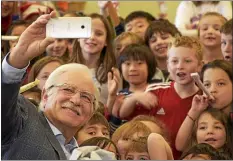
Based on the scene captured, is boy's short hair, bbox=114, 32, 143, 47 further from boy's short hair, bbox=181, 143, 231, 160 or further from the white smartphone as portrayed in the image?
the white smartphone

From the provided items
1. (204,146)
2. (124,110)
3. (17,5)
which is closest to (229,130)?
(204,146)

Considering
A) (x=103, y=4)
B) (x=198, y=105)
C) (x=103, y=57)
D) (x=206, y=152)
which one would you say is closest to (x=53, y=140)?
(x=206, y=152)

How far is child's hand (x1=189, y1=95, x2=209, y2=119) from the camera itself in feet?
6.59

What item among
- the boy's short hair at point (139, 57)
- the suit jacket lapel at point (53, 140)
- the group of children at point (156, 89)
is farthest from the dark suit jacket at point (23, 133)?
the boy's short hair at point (139, 57)

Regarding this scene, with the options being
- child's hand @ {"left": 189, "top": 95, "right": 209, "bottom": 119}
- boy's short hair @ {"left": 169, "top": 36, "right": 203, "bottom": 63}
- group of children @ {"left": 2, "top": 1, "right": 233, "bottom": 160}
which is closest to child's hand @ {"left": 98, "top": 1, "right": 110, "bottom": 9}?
group of children @ {"left": 2, "top": 1, "right": 233, "bottom": 160}

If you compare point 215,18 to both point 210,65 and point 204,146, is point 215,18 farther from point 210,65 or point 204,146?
point 204,146

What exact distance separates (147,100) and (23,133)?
797 millimetres

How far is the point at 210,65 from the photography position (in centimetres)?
218

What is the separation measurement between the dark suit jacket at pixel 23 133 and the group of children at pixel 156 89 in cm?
24

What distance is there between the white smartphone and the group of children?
403 mm

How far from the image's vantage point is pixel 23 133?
1.40 metres

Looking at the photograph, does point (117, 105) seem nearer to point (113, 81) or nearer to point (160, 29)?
point (113, 81)

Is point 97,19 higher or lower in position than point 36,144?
higher

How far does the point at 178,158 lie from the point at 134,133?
0.15 metres
